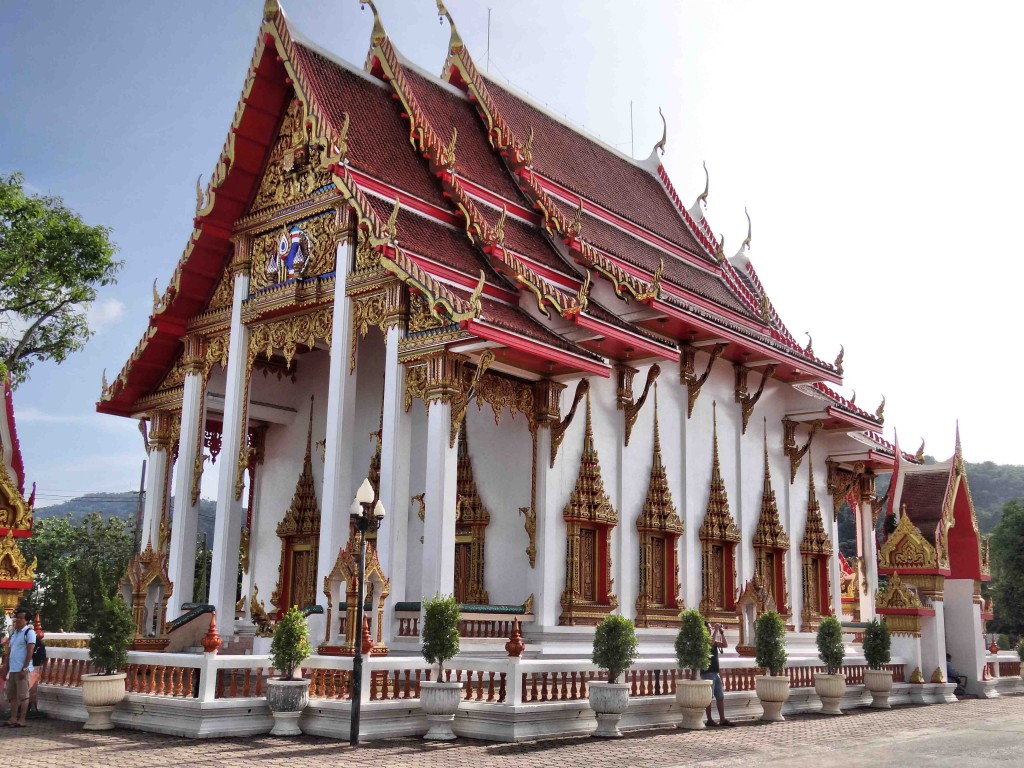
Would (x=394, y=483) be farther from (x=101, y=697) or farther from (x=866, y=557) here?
(x=866, y=557)

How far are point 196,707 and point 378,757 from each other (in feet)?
6.79

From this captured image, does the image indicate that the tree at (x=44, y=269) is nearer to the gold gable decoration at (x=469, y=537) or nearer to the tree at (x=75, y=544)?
the gold gable decoration at (x=469, y=537)

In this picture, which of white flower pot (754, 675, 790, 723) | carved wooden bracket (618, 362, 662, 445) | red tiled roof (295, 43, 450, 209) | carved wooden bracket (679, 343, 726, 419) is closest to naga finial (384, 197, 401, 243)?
red tiled roof (295, 43, 450, 209)

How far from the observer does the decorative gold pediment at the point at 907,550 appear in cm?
1619

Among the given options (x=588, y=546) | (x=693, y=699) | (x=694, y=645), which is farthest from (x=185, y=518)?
(x=693, y=699)

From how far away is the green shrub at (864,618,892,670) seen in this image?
15.0m

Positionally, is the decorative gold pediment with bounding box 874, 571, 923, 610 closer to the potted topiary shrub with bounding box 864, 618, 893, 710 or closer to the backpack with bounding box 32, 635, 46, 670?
the potted topiary shrub with bounding box 864, 618, 893, 710

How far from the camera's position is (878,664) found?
15102 mm

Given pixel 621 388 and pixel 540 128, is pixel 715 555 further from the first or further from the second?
pixel 540 128

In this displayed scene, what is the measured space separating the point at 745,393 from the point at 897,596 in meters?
3.76

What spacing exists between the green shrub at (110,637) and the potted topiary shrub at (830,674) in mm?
8328

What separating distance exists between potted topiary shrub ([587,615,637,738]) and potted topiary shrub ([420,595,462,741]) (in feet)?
4.49

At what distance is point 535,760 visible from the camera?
8547mm

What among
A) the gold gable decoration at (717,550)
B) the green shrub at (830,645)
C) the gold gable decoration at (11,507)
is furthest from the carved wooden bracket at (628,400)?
the gold gable decoration at (11,507)
